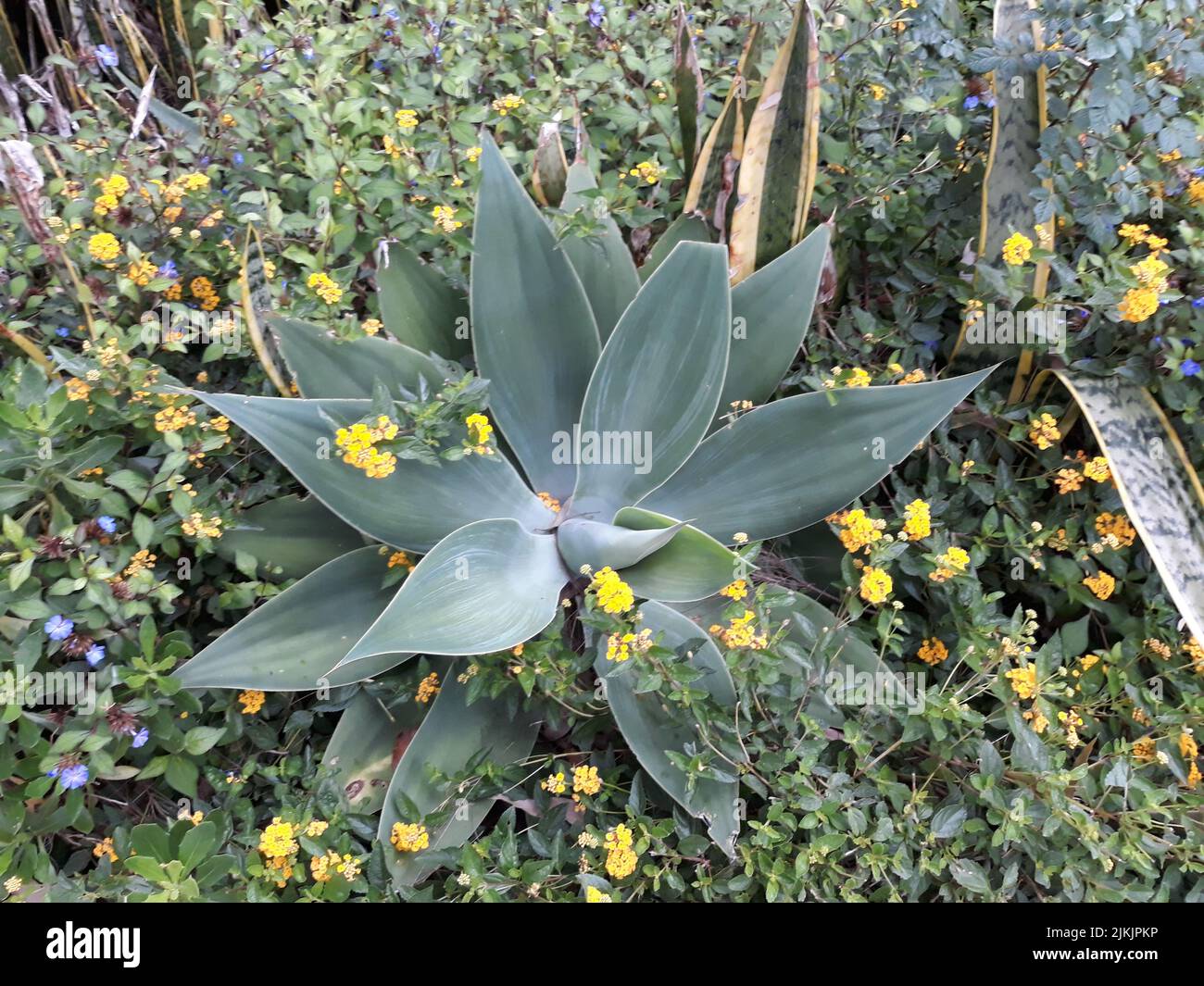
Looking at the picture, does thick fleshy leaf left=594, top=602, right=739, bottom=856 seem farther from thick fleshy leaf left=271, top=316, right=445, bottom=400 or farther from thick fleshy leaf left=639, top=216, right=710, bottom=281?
thick fleshy leaf left=639, top=216, right=710, bottom=281

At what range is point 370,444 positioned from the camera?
109 centimetres

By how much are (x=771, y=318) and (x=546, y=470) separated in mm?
444

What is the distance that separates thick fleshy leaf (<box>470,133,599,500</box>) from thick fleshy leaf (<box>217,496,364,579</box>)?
1.04ft

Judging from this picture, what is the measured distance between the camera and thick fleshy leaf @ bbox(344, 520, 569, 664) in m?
1.02

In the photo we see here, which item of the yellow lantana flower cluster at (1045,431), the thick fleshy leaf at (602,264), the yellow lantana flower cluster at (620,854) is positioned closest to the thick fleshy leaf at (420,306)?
the thick fleshy leaf at (602,264)

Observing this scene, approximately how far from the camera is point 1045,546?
1.36 meters

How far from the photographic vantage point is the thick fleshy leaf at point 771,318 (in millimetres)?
1305

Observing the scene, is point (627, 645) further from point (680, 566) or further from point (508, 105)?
point (508, 105)

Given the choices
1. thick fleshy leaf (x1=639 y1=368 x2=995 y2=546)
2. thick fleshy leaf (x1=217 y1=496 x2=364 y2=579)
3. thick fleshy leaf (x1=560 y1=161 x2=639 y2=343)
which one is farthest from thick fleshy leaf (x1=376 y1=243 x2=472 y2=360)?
thick fleshy leaf (x1=639 y1=368 x2=995 y2=546)

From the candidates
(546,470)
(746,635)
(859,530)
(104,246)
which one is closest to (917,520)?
(859,530)

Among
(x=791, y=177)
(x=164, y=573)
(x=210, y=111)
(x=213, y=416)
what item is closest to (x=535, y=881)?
(x=164, y=573)

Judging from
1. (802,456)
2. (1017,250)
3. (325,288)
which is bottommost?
(802,456)

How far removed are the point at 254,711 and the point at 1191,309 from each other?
1.55 meters

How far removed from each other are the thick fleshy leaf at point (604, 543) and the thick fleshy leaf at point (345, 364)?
0.30 m
